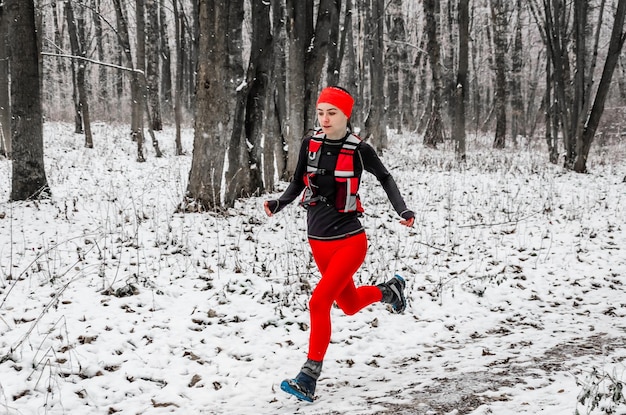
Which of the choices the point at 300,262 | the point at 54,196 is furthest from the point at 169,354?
the point at 54,196

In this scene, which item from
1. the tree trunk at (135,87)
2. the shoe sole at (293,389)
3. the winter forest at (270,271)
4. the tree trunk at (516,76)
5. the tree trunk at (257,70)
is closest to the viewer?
the shoe sole at (293,389)

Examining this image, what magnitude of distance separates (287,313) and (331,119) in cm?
258

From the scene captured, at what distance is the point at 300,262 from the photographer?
21.4 ft

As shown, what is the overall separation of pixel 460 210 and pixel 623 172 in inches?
292

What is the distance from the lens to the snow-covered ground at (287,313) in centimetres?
354

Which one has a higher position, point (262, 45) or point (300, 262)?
point (262, 45)

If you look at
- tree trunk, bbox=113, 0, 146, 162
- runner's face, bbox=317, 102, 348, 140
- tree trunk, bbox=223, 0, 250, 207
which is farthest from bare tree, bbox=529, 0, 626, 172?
tree trunk, bbox=113, 0, 146, 162

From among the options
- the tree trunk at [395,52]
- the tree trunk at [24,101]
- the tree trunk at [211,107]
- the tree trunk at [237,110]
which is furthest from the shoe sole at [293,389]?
the tree trunk at [395,52]

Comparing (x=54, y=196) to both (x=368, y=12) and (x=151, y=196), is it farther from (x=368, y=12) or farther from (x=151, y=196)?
(x=368, y=12)

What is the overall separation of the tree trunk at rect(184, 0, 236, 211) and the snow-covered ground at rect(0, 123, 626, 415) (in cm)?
61

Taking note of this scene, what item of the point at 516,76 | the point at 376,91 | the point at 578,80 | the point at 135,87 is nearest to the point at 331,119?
the point at 578,80

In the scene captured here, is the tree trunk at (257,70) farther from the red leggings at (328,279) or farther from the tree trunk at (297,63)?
the red leggings at (328,279)

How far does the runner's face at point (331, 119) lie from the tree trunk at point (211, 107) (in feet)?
15.0

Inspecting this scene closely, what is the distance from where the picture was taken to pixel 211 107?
315 inches
